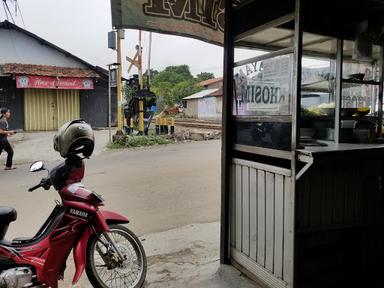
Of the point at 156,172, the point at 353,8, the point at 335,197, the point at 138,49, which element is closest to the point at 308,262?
the point at 335,197

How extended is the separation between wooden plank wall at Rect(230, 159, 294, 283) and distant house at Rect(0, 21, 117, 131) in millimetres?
16776

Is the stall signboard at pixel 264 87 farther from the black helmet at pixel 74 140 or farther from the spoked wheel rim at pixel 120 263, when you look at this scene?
the spoked wheel rim at pixel 120 263

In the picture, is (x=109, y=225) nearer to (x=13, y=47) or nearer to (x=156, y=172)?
(x=156, y=172)

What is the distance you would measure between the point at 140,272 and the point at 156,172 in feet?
19.3

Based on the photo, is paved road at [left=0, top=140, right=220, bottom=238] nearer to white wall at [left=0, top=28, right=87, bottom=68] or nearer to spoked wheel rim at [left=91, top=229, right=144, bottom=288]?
spoked wheel rim at [left=91, top=229, right=144, bottom=288]

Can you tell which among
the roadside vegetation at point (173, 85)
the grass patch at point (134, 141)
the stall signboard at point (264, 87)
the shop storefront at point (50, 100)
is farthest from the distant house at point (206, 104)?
the stall signboard at point (264, 87)

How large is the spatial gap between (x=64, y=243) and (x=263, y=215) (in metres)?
1.65

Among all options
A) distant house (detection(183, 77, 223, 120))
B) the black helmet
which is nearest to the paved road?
the black helmet

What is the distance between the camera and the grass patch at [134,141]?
13969mm

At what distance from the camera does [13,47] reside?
1931 cm

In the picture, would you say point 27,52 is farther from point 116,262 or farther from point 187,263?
point 116,262

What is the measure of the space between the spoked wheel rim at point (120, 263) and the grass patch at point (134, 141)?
1069 cm

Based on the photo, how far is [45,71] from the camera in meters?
18.3

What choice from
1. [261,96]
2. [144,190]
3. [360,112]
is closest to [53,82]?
[144,190]
